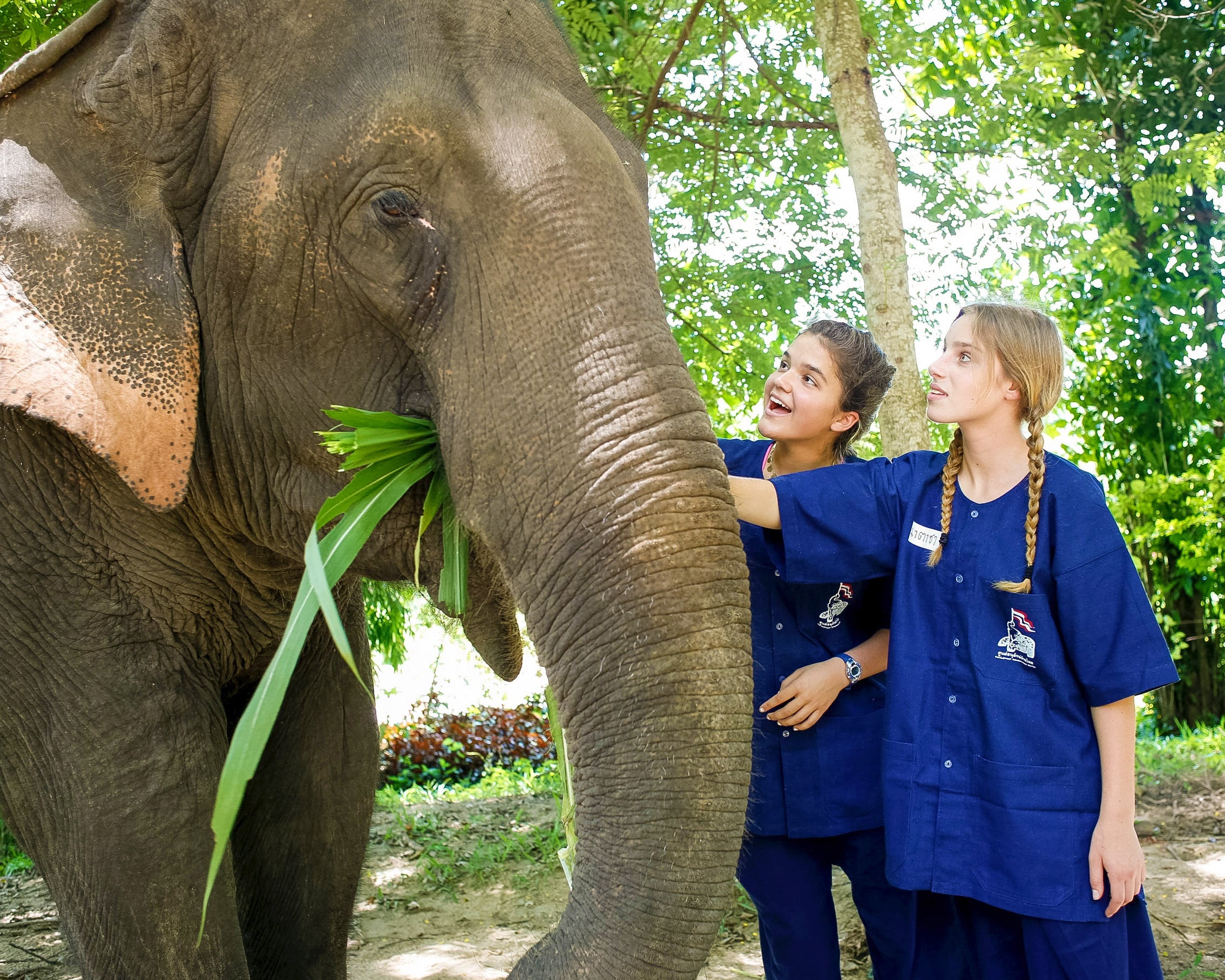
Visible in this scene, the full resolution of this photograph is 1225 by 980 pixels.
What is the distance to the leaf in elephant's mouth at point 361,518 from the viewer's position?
184cm

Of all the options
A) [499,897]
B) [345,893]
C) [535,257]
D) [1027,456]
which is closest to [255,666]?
[345,893]

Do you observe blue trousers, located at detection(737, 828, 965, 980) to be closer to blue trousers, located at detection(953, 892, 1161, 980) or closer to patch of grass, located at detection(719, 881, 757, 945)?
blue trousers, located at detection(953, 892, 1161, 980)

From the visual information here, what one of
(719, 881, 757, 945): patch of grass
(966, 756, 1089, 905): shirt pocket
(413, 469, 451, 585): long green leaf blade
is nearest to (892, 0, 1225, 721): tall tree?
(719, 881, 757, 945): patch of grass

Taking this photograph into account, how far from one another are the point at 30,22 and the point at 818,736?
317 centimetres

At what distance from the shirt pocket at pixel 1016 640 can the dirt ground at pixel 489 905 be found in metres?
1.83

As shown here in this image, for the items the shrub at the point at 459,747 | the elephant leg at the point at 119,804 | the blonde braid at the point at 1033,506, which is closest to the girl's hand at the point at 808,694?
the blonde braid at the point at 1033,506

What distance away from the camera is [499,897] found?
5.25m

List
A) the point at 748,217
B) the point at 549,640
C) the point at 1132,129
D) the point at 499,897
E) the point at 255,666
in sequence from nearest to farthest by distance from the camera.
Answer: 1. the point at 549,640
2. the point at 255,666
3. the point at 499,897
4. the point at 748,217
5. the point at 1132,129

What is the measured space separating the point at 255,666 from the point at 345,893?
75cm

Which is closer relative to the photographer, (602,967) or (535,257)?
(602,967)

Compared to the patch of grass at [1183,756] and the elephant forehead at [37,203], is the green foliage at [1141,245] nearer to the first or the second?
the patch of grass at [1183,756]

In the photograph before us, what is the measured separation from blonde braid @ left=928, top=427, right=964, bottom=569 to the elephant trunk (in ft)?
3.03

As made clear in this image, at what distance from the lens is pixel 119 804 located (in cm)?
260

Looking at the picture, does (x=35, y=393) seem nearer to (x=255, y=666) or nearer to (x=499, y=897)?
(x=255, y=666)
